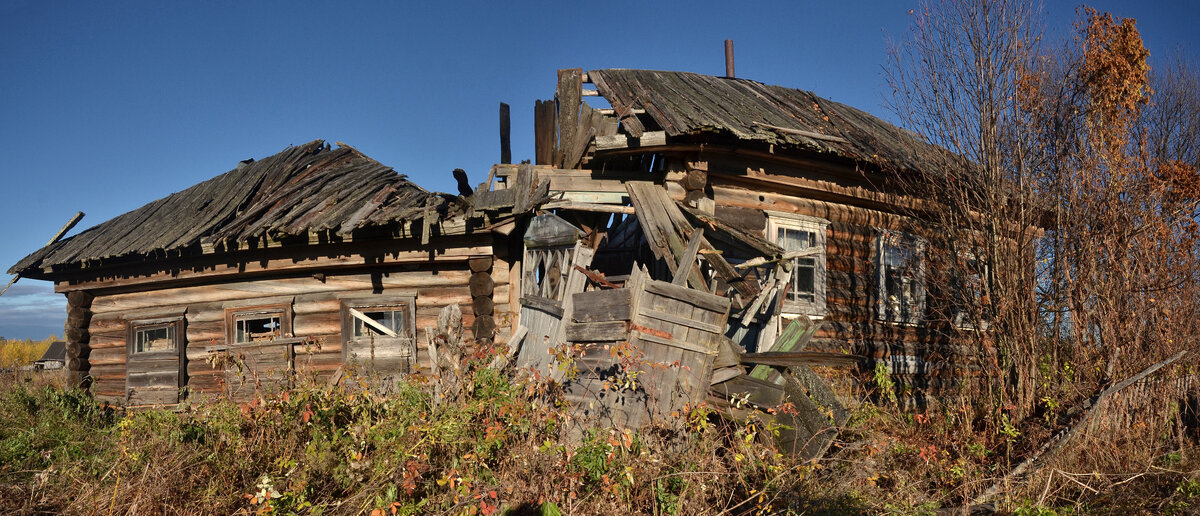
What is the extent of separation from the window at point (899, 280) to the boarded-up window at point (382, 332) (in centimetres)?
639

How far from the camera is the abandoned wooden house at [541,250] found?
28.5ft

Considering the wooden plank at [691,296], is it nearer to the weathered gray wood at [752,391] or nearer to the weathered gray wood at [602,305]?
the weathered gray wood at [602,305]

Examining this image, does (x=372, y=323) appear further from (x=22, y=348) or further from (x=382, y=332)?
(x=22, y=348)

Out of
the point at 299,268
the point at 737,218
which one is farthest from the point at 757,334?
the point at 299,268

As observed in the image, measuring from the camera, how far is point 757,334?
8312 mm

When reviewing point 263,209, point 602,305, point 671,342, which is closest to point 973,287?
point 671,342

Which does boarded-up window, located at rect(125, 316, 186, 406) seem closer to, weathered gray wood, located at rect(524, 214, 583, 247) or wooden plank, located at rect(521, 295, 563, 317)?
wooden plank, located at rect(521, 295, 563, 317)

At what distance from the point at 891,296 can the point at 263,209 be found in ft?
29.3

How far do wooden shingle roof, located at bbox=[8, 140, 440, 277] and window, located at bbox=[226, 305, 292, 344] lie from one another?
41.6 inches

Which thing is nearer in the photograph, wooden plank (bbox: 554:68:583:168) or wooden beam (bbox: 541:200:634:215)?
wooden beam (bbox: 541:200:634:215)

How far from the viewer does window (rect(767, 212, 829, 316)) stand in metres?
9.48

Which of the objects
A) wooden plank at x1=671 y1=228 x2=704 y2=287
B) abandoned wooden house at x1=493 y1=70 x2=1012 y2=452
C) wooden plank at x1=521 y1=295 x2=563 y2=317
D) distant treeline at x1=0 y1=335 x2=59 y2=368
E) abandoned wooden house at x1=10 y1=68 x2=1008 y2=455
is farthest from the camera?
distant treeline at x1=0 y1=335 x2=59 y2=368

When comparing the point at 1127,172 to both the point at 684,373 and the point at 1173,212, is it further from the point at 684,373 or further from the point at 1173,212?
the point at 684,373

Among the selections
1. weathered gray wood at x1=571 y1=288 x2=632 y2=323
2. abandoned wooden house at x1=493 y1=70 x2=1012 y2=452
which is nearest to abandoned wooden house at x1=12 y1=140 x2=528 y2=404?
abandoned wooden house at x1=493 y1=70 x2=1012 y2=452
